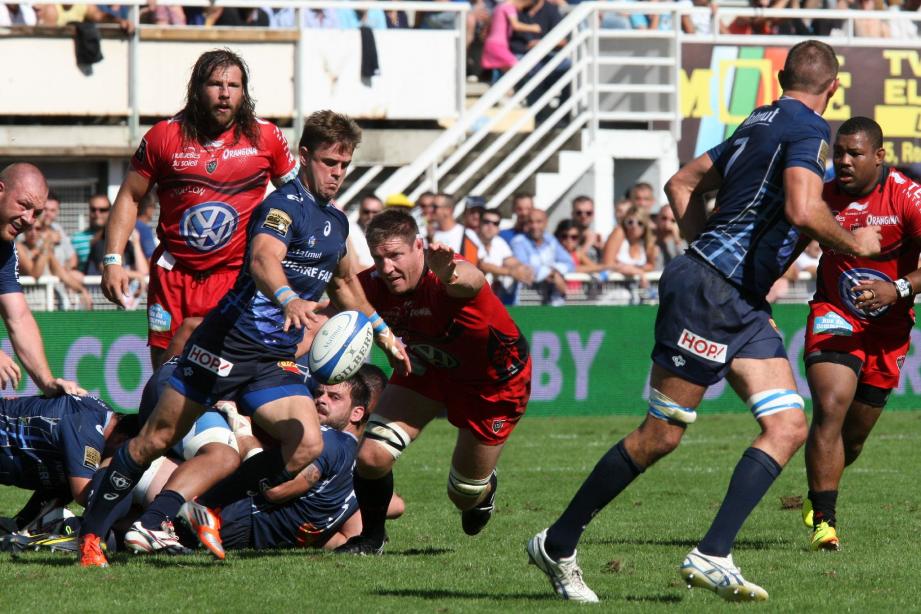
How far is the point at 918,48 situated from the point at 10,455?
17.2 meters

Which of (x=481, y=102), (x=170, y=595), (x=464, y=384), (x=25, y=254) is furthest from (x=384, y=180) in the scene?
(x=170, y=595)

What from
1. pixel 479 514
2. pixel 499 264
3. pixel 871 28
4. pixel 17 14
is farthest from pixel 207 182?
pixel 871 28

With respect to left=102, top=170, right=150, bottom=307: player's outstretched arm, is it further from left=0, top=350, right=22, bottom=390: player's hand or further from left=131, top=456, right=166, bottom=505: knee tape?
left=131, top=456, right=166, bottom=505: knee tape

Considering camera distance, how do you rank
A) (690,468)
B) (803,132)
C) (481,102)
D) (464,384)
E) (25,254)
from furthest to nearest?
(481,102) → (25,254) → (690,468) → (464,384) → (803,132)

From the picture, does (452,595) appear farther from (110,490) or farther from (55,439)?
(55,439)

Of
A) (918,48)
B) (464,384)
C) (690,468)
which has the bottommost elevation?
(690,468)

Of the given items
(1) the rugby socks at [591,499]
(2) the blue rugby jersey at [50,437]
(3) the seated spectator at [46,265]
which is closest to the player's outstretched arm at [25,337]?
(2) the blue rugby jersey at [50,437]

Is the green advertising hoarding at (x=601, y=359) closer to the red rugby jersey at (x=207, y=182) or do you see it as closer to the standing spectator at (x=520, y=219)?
the standing spectator at (x=520, y=219)

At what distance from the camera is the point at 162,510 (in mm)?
7504

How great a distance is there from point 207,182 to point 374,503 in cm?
199

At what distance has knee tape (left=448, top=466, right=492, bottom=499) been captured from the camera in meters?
8.58

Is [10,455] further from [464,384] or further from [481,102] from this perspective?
[481,102]

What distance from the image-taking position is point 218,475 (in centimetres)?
773

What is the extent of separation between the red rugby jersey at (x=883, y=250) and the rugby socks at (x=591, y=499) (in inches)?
107
